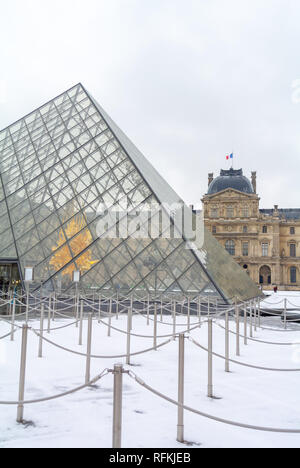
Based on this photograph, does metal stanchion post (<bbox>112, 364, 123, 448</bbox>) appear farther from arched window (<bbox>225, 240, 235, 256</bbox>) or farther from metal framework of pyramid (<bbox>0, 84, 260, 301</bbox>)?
arched window (<bbox>225, 240, 235, 256</bbox>)

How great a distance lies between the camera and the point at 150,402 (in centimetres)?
399

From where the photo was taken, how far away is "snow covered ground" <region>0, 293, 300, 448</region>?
10.2ft

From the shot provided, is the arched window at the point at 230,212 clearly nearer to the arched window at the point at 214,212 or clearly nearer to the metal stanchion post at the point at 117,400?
the arched window at the point at 214,212

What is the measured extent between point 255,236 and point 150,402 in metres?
54.1

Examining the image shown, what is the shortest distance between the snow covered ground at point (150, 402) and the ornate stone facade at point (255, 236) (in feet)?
165

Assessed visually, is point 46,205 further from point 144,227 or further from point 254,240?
point 254,240

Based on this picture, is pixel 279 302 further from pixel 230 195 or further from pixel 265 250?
pixel 230 195

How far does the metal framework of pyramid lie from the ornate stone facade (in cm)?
3689

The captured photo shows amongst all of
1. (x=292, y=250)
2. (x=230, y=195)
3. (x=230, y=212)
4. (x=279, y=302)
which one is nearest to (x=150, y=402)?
(x=279, y=302)

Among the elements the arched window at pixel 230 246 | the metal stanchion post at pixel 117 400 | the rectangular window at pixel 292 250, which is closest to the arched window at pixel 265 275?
the rectangular window at pixel 292 250

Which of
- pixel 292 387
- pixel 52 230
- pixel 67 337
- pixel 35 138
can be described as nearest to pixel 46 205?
pixel 52 230

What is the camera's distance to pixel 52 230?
1611cm

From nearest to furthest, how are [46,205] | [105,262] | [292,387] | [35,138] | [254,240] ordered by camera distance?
[292,387], [105,262], [46,205], [35,138], [254,240]
